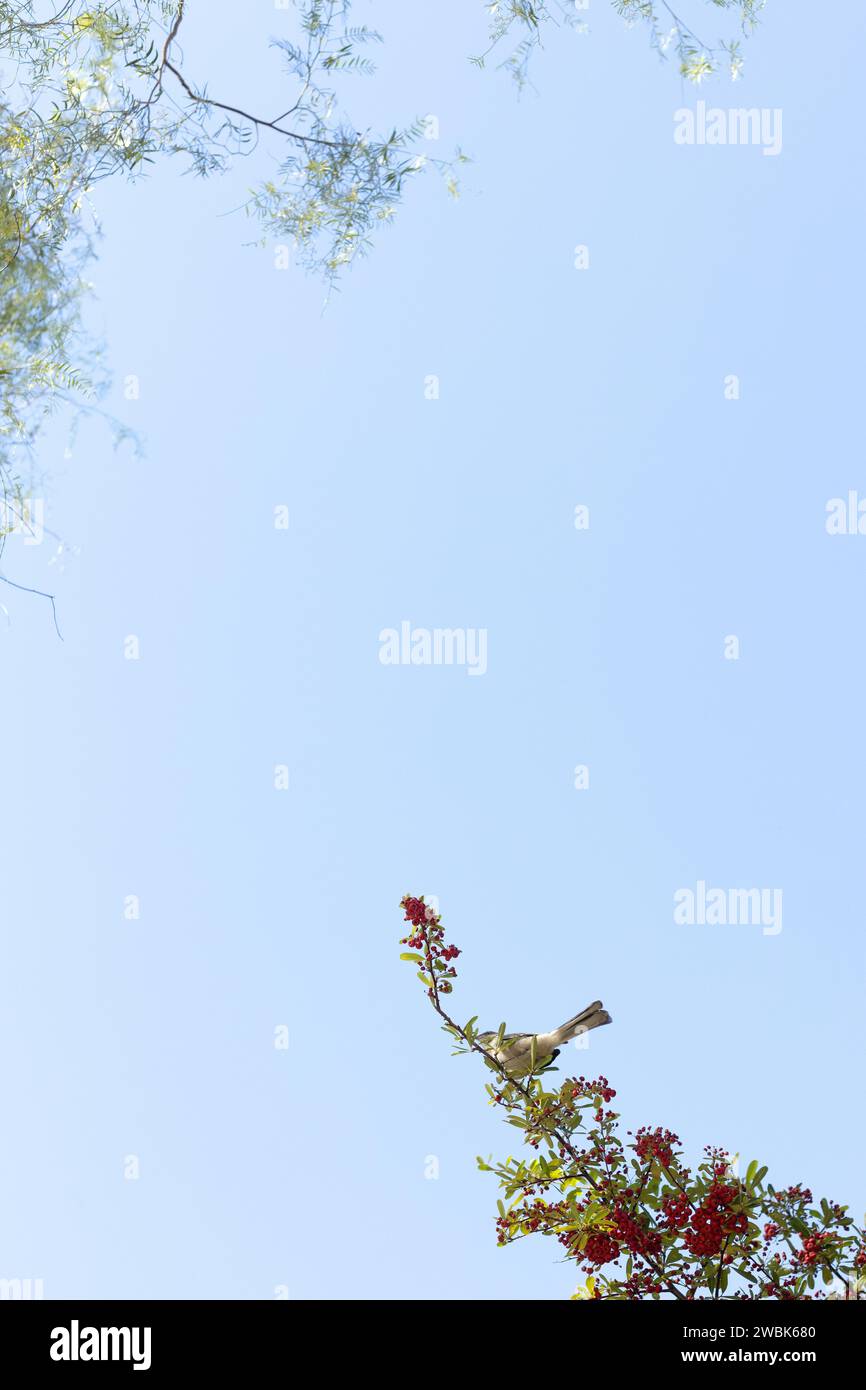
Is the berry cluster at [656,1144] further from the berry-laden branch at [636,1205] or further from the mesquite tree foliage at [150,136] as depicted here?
the mesquite tree foliage at [150,136]

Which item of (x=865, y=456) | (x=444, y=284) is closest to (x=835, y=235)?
(x=865, y=456)

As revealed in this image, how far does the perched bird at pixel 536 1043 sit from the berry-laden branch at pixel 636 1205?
0.01m

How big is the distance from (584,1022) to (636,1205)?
23 cm

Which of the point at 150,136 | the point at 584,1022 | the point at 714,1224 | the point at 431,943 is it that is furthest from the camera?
the point at 150,136

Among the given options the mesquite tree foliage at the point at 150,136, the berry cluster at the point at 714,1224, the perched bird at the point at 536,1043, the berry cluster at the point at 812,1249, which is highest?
the mesquite tree foliage at the point at 150,136

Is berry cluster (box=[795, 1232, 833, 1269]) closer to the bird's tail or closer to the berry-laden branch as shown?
the berry-laden branch

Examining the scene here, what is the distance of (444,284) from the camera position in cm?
223

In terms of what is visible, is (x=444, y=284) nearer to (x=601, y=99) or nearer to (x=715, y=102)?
(x=601, y=99)

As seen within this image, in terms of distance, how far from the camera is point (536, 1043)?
1.25 m

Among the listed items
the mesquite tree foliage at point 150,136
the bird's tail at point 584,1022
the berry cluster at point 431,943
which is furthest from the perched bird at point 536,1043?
the mesquite tree foliage at point 150,136

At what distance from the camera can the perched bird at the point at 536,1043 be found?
1.21m

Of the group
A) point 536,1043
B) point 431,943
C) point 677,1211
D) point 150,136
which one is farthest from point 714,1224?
point 150,136

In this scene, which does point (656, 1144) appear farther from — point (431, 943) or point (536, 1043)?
point (431, 943)

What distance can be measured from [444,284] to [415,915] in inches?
60.2
